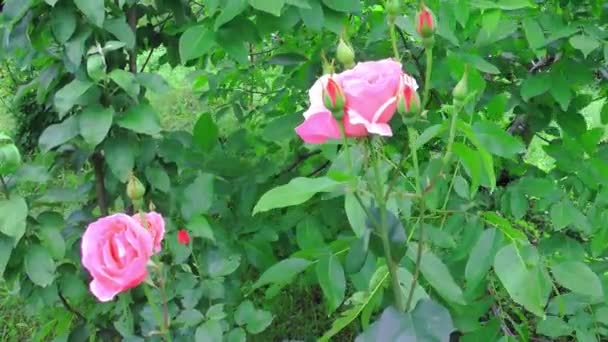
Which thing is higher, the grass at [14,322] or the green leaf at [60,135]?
the green leaf at [60,135]

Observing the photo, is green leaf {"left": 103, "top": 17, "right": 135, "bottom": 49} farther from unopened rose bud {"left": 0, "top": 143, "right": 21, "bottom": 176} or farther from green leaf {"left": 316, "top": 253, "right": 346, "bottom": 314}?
green leaf {"left": 316, "top": 253, "right": 346, "bottom": 314}

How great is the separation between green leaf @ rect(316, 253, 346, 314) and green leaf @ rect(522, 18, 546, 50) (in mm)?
632

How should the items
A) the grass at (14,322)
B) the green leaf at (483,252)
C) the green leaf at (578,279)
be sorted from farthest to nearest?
the grass at (14,322)
the green leaf at (483,252)
the green leaf at (578,279)

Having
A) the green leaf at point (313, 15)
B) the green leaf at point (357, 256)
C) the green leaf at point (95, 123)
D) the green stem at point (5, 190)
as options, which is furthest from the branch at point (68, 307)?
the green leaf at point (357, 256)

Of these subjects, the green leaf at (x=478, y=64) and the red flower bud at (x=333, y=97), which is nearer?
the red flower bud at (x=333, y=97)

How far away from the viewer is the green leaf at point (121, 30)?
4.89 ft

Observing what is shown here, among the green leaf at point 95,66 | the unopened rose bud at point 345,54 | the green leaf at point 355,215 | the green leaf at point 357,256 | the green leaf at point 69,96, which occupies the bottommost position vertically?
the green leaf at point 69,96

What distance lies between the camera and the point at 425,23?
2.98ft

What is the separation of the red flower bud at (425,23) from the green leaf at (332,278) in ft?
1.66

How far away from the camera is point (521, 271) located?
3.62 feet

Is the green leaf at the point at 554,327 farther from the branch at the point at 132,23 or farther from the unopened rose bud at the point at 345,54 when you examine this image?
the branch at the point at 132,23

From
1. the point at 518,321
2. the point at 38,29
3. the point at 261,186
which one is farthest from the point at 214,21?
the point at 518,321

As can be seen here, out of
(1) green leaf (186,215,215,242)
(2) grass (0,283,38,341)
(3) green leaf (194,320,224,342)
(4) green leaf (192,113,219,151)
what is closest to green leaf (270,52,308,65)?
(4) green leaf (192,113,219,151)

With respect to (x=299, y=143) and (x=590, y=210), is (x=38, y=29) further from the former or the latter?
(x=590, y=210)
